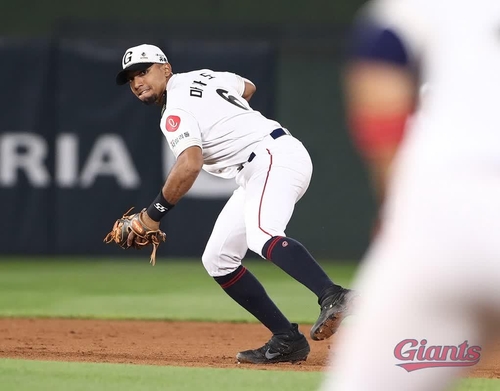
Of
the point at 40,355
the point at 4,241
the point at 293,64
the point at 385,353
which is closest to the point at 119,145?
the point at 4,241

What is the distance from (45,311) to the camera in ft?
26.9

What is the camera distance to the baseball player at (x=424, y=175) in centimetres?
198

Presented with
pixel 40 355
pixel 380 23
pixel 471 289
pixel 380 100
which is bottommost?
pixel 40 355

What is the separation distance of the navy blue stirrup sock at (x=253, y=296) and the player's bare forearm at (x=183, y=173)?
1.88 ft

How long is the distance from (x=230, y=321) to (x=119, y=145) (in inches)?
186

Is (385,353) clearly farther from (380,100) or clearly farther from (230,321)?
(230,321)

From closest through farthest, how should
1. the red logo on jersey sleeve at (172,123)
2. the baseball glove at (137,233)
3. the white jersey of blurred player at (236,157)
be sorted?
the white jersey of blurred player at (236,157), the red logo on jersey sleeve at (172,123), the baseball glove at (137,233)

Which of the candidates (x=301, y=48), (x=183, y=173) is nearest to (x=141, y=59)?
(x=183, y=173)

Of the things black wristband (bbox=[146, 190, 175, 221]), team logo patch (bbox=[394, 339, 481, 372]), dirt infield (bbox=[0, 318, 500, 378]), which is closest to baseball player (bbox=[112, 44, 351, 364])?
black wristband (bbox=[146, 190, 175, 221])

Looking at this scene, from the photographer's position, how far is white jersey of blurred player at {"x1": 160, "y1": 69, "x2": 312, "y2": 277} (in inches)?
205

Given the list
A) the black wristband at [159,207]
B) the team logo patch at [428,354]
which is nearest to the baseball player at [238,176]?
the black wristband at [159,207]

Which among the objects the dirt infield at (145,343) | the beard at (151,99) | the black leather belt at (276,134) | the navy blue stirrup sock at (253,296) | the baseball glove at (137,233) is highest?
the beard at (151,99)

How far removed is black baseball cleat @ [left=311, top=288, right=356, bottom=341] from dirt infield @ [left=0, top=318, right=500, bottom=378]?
1.66 feet

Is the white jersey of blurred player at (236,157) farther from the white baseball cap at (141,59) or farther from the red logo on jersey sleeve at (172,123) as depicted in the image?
the white baseball cap at (141,59)
